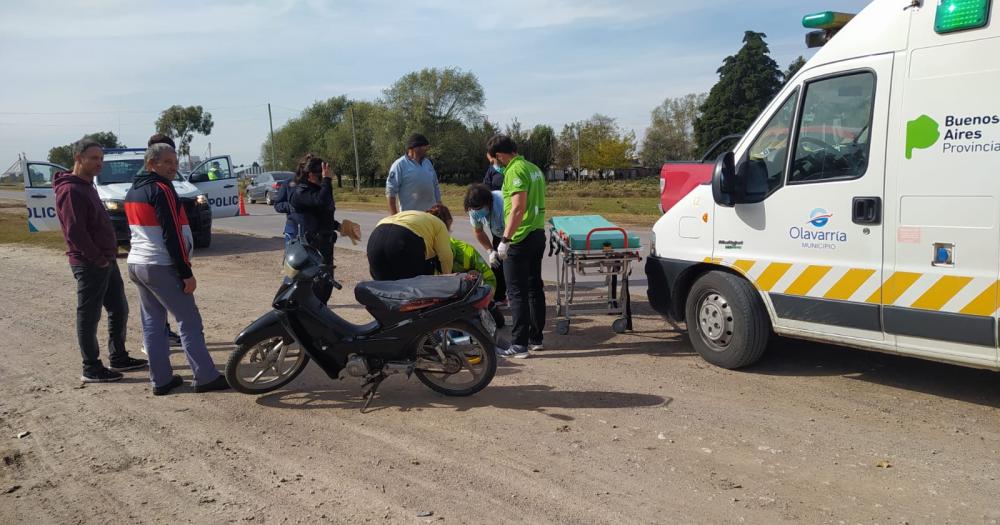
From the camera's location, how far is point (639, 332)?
7.53 metres

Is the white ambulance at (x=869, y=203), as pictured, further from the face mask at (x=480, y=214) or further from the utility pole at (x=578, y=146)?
the utility pole at (x=578, y=146)

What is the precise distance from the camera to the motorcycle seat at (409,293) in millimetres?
5305

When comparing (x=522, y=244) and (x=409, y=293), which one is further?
(x=522, y=244)

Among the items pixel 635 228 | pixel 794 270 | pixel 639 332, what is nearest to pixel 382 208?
pixel 635 228

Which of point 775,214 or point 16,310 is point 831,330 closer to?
point 775,214

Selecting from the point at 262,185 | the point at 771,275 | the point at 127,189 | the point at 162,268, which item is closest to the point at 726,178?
the point at 771,275

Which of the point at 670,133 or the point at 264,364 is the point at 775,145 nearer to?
the point at 264,364

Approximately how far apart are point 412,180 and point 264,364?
3.22 meters

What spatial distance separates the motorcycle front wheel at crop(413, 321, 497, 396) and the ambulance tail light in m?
3.64

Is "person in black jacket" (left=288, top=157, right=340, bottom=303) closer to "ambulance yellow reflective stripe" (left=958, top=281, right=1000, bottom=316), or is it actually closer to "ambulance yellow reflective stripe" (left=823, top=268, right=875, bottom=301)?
"ambulance yellow reflective stripe" (left=823, top=268, right=875, bottom=301)

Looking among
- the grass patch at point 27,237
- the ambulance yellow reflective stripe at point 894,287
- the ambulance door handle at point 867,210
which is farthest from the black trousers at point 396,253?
the grass patch at point 27,237

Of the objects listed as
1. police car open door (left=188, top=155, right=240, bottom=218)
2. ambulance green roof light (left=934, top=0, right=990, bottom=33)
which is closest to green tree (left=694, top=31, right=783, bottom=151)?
police car open door (left=188, top=155, right=240, bottom=218)

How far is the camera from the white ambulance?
15.1 ft

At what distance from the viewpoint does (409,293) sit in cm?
532
